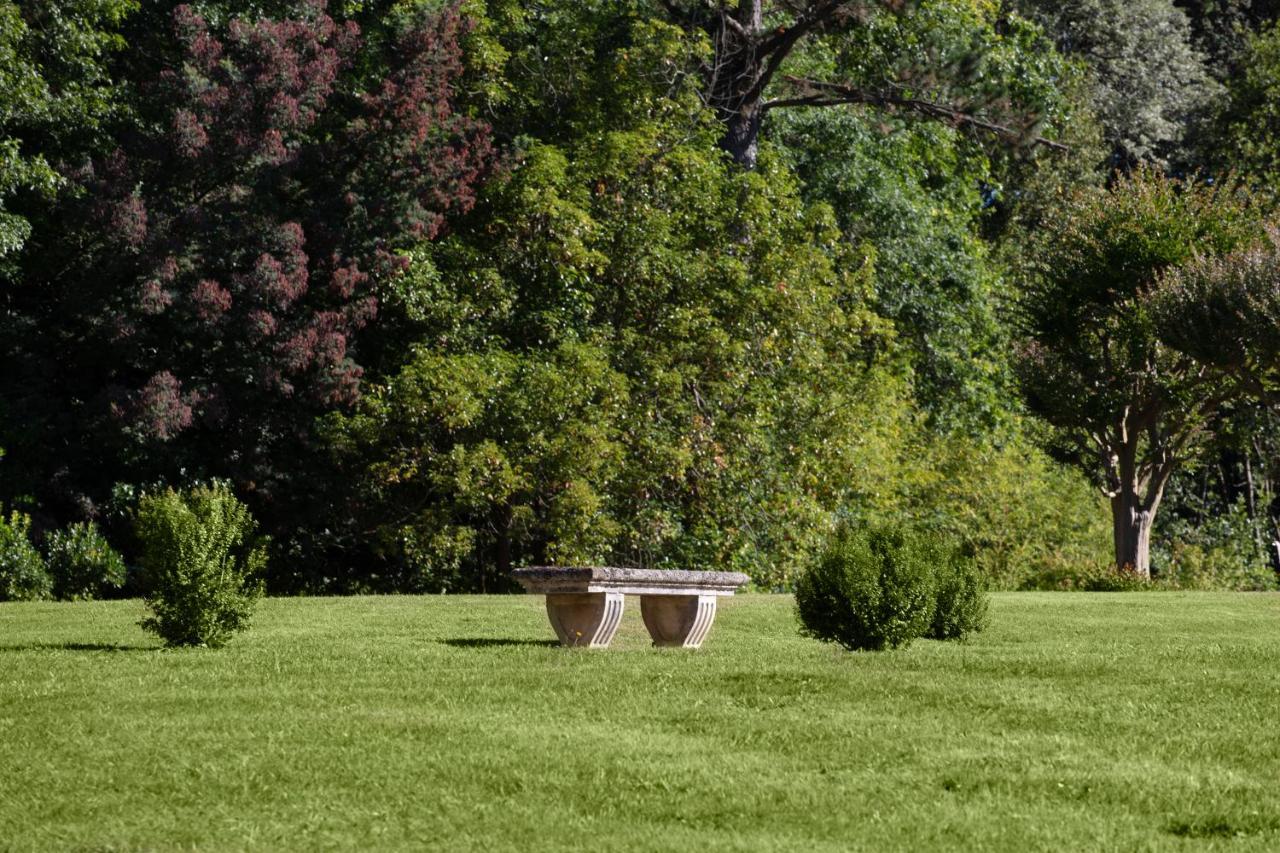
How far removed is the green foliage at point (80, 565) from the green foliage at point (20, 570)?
0.48m

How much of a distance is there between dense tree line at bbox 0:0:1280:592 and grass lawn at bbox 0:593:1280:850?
979 cm

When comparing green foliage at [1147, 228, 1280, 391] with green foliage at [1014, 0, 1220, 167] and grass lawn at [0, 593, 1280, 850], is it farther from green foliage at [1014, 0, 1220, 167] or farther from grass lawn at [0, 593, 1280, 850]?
grass lawn at [0, 593, 1280, 850]

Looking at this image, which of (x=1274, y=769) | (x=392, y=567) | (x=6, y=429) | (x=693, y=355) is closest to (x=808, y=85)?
(x=693, y=355)

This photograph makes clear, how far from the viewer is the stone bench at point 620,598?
1362cm

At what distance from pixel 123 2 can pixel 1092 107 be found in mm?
24716

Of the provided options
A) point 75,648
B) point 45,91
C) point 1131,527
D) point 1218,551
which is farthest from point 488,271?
point 1218,551

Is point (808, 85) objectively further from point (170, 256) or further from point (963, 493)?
point (170, 256)

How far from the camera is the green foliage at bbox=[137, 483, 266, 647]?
45.4 ft

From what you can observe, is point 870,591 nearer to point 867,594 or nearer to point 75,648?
point 867,594

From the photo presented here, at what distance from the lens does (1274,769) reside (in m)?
8.46

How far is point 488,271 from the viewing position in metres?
25.0

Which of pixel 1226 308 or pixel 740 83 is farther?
pixel 740 83

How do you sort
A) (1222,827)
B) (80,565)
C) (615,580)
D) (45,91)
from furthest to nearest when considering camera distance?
(45,91), (80,565), (615,580), (1222,827)

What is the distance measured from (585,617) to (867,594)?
235cm
